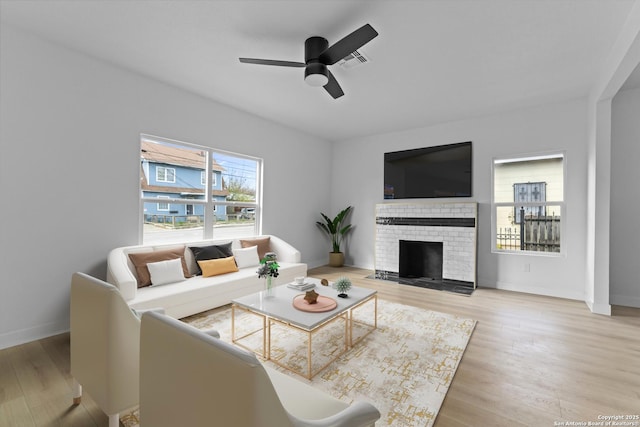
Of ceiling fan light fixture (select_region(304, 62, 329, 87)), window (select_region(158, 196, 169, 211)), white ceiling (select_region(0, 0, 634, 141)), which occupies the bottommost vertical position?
window (select_region(158, 196, 169, 211))

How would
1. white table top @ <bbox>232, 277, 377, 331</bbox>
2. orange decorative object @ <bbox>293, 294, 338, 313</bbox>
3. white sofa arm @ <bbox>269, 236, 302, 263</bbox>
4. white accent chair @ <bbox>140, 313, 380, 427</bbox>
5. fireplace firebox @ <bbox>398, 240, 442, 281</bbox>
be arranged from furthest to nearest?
1. fireplace firebox @ <bbox>398, 240, 442, 281</bbox>
2. white sofa arm @ <bbox>269, 236, 302, 263</bbox>
3. orange decorative object @ <bbox>293, 294, 338, 313</bbox>
4. white table top @ <bbox>232, 277, 377, 331</bbox>
5. white accent chair @ <bbox>140, 313, 380, 427</bbox>

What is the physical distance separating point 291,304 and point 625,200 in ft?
15.1

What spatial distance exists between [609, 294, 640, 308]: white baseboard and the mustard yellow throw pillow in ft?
16.8

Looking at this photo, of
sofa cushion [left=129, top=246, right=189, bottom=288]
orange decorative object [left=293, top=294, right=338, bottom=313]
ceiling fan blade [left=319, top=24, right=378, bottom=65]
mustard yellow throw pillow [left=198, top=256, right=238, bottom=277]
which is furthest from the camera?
mustard yellow throw pillow [left=198, top=256, right=238, bottom=277]

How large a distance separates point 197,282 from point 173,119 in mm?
2143

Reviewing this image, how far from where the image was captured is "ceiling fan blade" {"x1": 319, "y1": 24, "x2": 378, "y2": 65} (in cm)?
208

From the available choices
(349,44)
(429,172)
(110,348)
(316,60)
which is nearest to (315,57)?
(316,60)

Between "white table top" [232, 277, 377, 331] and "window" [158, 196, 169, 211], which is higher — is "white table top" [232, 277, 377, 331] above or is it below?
below

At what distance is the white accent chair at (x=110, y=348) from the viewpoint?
1.44m

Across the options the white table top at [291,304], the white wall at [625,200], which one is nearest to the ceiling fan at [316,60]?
the white table top at [291,304]

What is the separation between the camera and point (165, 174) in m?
3.73

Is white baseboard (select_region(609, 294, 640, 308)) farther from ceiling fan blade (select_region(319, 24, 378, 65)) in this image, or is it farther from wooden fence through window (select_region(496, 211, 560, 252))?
ceiling fan blade (select_region(319, 24, 378, 65))

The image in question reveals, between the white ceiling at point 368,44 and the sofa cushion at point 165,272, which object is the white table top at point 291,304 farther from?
the white ceiling at point 368,44

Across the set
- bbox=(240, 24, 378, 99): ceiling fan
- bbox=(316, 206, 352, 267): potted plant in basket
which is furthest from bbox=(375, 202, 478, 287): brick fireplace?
bbox=(240, 24, 378, 99): ceiling fan
